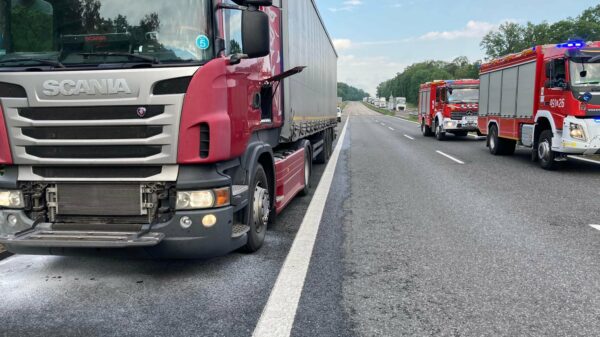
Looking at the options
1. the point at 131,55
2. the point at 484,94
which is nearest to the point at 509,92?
the point at 484,94

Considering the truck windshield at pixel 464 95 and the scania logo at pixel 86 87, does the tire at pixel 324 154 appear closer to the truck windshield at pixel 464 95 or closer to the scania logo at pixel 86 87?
the scania logo at pixel 86 87

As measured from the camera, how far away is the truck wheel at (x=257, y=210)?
446 cm

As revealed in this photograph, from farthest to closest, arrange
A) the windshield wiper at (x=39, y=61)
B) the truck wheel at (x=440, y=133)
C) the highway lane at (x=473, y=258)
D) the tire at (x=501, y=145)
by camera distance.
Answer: the truck wheel at (x=440, y=133) < the tire at (x=501, y=145) < the windshield wiper at (x=39, y=61) < the highway lane at (x=473, y=258)

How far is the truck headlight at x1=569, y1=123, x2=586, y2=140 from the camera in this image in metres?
9.69

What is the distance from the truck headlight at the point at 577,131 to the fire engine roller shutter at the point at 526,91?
6.27 ft

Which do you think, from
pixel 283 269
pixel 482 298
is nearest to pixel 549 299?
pixel 482 298

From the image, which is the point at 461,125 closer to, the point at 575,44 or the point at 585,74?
the point at 575,44

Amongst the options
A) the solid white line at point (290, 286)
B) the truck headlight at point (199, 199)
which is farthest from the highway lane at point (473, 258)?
the truck headlight at point (199, 199)

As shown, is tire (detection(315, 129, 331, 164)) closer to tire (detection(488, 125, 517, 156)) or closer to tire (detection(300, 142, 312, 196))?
tire (detection(300, 142, 312, 196))

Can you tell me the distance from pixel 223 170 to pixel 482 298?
7.52ft

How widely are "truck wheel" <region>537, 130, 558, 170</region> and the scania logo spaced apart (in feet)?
32.7

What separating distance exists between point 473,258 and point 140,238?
3122 millimetres

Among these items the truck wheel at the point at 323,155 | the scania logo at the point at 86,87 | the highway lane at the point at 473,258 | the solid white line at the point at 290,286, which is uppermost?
the scania logo at the point at 86,87

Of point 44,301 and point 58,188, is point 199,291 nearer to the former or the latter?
point 44,301
